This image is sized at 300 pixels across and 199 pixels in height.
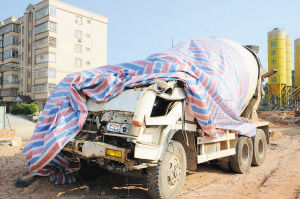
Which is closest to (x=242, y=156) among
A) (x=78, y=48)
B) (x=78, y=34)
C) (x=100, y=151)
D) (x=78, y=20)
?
(x=100, y=151)

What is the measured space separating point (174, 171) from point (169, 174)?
18 cm

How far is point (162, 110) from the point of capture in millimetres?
5125

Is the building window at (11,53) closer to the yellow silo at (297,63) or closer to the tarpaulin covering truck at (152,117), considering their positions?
the yellow silo at (297,63)

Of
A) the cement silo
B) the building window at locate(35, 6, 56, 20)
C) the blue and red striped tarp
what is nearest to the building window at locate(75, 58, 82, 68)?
the building window at locate(35, 6, 56, 20)

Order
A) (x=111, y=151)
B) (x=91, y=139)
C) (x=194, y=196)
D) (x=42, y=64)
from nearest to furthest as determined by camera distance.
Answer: (x=111, y=151), (x=91, y=139), (x=194, y=196), (x=42, y=64)

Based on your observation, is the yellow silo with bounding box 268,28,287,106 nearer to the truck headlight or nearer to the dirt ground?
the dirt ground

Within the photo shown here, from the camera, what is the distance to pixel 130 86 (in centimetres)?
488

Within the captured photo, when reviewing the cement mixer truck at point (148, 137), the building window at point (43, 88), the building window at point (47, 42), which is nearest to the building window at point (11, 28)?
the building window at point (47, 42)

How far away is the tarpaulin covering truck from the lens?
446 cm

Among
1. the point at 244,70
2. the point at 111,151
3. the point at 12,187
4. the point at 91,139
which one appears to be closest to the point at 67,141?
the point at 91,139

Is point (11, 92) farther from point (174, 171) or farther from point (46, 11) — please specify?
point (174, 171)

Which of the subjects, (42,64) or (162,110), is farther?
(42,64)

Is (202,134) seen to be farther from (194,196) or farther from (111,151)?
(111,151)

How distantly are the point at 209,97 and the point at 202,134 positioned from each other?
30.0 inches
